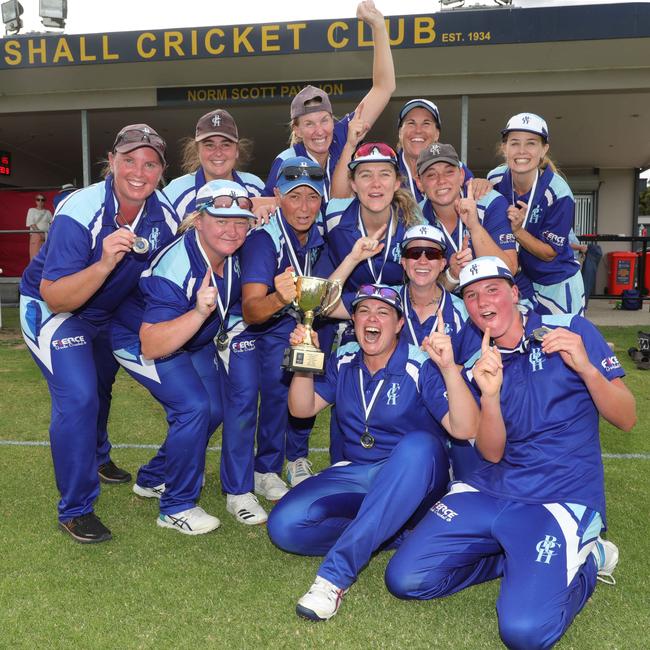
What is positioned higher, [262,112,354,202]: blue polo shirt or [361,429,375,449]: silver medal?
[262,112,354,202]: blue polo shirt

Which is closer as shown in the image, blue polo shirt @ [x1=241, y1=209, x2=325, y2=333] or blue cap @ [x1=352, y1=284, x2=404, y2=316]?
blue cap @ [x1=352, y1=284, x2=404, y2=316]

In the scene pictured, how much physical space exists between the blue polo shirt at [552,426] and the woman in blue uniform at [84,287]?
6.36ft

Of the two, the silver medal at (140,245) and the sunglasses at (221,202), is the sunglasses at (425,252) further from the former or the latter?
the silver medal at (140,245)

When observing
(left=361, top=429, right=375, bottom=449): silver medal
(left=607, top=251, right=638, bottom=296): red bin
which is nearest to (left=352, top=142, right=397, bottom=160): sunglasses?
(left=361, top=429, right=375, bottom=449): silver medal

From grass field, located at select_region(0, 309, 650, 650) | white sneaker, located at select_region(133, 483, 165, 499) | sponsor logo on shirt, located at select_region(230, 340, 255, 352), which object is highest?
sponsor logo on shirt, located at select_region(230, 340, 255, 352)

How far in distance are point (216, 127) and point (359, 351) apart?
1.83m

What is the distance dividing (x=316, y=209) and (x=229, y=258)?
1.94 ft

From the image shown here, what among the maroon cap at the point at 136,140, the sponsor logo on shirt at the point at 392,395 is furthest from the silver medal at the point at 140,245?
the sponsor logo on shirt at the point at 392,395

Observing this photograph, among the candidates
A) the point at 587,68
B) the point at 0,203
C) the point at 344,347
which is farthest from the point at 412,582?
the point at 0,203

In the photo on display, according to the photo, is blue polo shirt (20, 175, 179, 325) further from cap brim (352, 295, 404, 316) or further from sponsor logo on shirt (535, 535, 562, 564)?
sponsor logo on shirt (535, 535, 562, 564)

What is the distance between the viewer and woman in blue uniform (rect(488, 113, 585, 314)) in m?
4.27

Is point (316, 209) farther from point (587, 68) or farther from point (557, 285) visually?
point (587, 68)

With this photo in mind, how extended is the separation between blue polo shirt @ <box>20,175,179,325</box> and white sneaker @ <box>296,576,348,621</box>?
6.23ft

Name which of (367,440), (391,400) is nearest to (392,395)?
(391,400)
